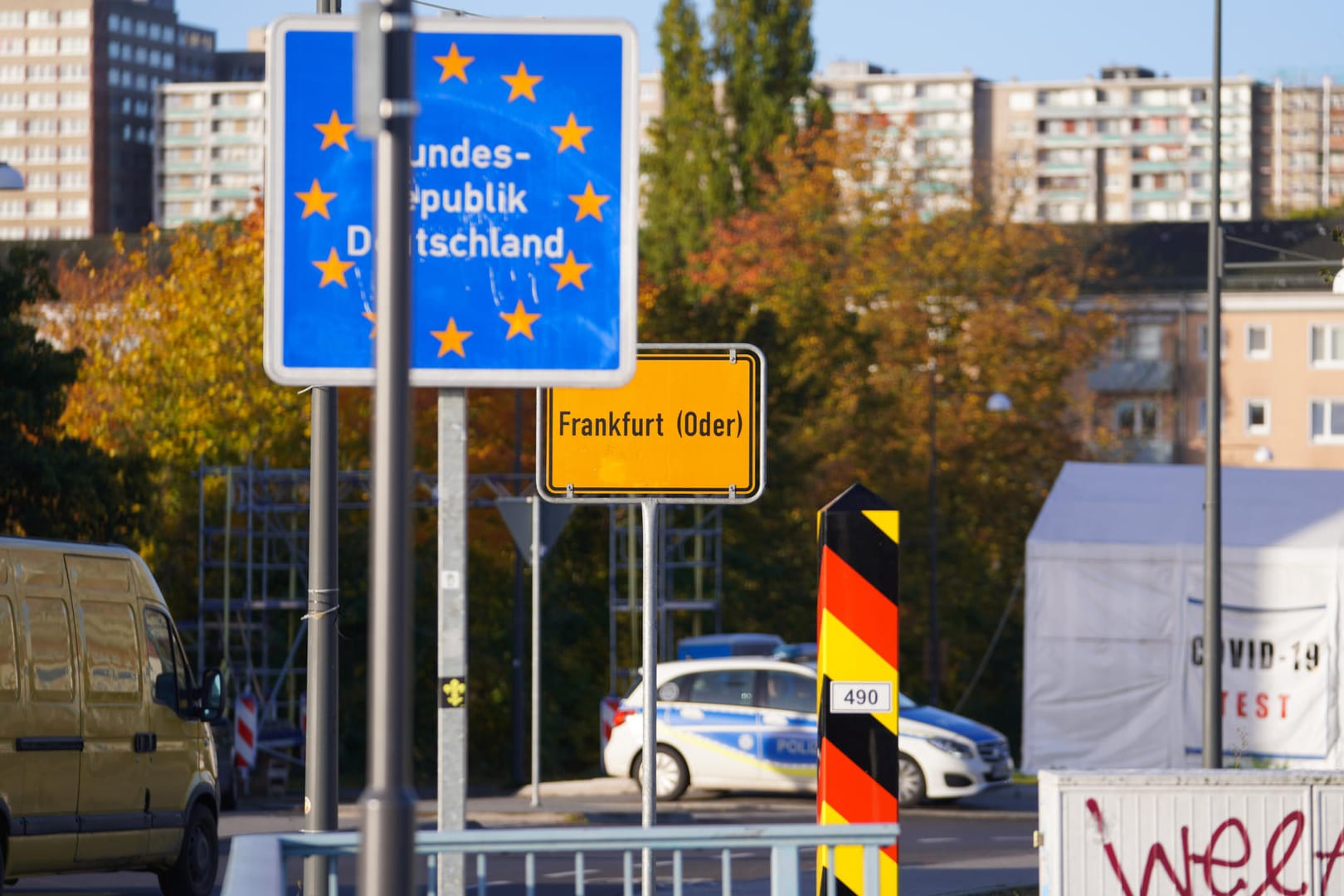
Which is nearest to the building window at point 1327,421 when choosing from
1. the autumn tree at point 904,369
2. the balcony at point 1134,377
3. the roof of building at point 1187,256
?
the roof of building at point 1187,256

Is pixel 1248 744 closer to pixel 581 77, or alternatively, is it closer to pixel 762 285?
pixel 581 77

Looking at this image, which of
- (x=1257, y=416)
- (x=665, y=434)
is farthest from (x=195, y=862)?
(x=1257, y=416)

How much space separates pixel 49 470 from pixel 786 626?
64.7 feet

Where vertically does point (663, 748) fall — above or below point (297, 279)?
below

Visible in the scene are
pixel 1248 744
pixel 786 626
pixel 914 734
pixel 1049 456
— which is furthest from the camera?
pixel 1049 456

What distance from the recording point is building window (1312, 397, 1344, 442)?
73375 mm

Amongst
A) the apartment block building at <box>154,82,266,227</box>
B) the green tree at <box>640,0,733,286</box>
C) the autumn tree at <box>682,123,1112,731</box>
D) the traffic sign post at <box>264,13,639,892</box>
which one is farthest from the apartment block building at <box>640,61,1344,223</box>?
the traffic sign post at <box>264,13,639,892</box>

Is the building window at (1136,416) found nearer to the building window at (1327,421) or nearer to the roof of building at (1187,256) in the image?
the roof of building at (1187,256)

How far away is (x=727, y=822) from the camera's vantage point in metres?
19.5

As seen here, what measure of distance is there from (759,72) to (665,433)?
5266 cm

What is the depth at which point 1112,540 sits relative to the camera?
24266mm

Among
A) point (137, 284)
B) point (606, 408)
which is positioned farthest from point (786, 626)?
point (606, 408)

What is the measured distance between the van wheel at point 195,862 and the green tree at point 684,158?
140 feet

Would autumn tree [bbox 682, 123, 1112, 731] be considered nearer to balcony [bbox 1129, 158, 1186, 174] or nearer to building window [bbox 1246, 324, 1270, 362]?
building window [bbox 1246, 324, 1270, 362]
